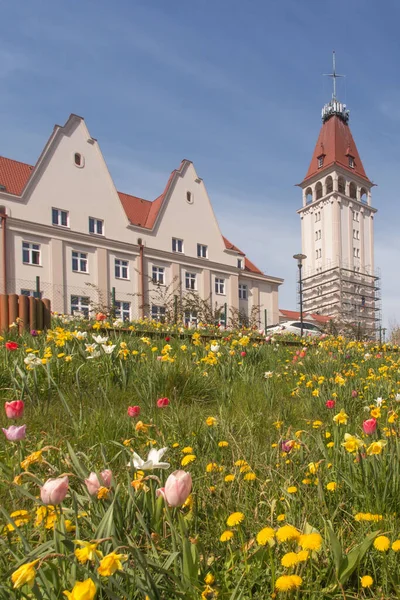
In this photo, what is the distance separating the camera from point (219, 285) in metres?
38.9

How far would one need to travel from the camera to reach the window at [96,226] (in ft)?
105

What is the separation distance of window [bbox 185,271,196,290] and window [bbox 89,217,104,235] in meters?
8.42

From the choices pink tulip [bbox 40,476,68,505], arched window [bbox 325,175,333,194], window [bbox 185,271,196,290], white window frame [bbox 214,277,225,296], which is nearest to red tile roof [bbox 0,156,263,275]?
white window frame [bbox 214,277,225,296]

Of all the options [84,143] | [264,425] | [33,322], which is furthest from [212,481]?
[84,143]

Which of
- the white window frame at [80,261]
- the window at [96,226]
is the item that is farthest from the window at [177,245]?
the white window frame at [80,261]

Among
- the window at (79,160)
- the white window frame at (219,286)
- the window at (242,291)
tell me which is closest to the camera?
the window at (79,160)

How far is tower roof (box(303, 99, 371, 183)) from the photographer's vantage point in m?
72.2

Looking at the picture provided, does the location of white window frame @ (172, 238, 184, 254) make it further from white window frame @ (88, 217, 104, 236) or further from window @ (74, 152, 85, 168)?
window @ (74, 152, 85, 168)

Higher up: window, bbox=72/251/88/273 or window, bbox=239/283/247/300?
window, bbox=72/251/88/273

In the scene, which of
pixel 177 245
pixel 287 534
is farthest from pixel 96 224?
pixel 287 534

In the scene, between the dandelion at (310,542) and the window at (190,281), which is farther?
the window at (190,281)

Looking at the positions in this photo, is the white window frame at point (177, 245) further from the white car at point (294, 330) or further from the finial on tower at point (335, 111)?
the finial on tower at point (335, 111)

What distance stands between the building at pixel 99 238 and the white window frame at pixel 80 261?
0.07m

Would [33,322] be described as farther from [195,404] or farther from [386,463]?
[386,463]
